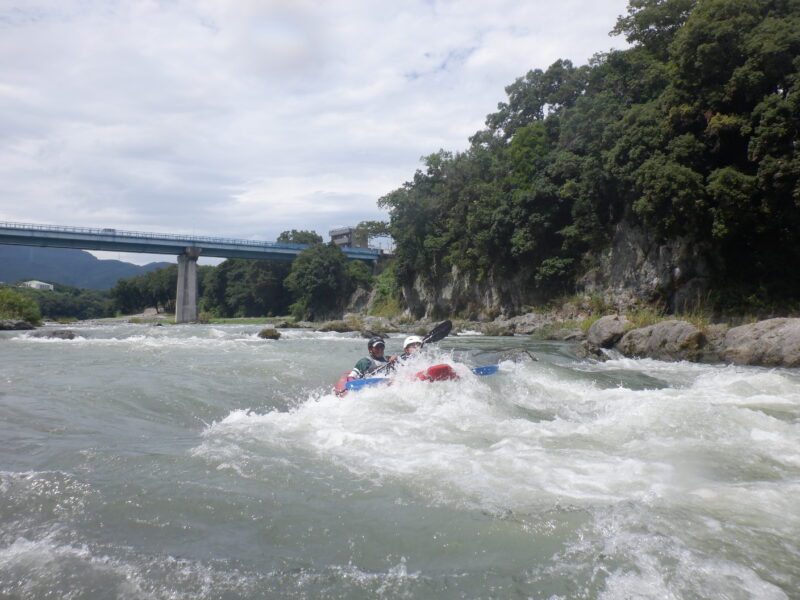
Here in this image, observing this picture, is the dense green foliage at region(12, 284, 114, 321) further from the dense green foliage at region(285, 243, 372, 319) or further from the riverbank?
the riverbank

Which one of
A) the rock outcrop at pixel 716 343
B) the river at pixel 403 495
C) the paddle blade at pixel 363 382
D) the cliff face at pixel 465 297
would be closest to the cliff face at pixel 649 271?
the rock outcrop at pixel 716 343

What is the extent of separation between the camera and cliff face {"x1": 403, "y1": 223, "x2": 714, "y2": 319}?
63.8 ft

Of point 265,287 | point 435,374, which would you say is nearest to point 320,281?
point 265,287

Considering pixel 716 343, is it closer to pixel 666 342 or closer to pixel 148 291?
pixel 666 342

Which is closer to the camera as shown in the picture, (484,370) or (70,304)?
(484,370)

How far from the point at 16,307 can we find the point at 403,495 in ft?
107

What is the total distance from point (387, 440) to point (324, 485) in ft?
4.65

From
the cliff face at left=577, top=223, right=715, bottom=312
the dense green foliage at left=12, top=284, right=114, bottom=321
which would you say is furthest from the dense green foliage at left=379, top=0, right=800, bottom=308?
the dense green foliage at left=12, top=284, right=114, bottom=321

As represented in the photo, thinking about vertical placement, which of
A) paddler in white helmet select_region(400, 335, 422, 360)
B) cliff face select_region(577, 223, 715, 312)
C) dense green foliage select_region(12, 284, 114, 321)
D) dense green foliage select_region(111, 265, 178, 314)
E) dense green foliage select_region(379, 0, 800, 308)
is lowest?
dense green foliage select_region(12, 284, 114, 321)

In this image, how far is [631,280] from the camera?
2280 cm

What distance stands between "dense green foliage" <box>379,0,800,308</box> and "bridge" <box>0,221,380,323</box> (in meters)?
25.2

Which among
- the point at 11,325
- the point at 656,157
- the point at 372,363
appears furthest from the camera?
the point at 11,325

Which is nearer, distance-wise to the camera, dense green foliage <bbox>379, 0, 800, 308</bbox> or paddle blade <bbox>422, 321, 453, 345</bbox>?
paddle blade <bbox>422, 321, 453, 345</bbox>

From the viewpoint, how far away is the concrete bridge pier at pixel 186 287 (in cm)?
4969
